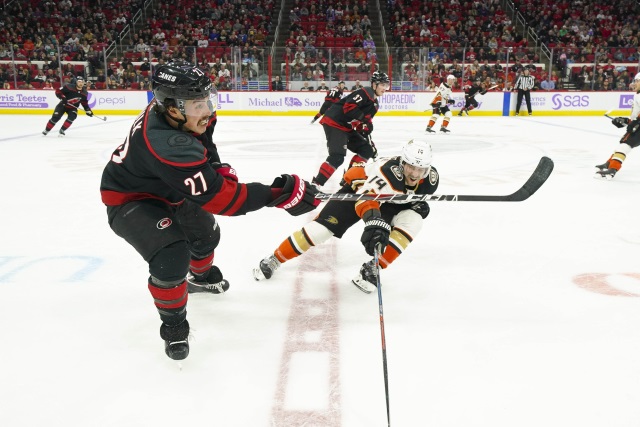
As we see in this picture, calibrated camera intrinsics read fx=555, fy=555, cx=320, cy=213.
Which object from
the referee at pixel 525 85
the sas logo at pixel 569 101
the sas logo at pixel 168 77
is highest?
the referee at pixel 525 85

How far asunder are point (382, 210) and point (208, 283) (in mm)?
919

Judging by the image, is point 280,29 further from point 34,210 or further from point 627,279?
point 627,279

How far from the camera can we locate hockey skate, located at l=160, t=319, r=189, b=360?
1.86 meters

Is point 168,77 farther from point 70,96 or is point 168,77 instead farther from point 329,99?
point 70,96

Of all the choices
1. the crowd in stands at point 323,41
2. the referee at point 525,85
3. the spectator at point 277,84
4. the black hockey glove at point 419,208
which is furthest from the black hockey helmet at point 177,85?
the referee at point 525,85

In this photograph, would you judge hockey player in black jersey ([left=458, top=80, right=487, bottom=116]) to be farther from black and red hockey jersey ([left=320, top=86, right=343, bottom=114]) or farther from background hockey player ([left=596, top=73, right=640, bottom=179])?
background hockey player ([left=596, top=73, right=640, bottom=179])

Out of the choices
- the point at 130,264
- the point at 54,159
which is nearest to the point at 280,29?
the point at 54,159

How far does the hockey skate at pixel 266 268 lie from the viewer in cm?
270

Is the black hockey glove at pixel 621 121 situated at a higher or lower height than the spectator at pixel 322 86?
lower

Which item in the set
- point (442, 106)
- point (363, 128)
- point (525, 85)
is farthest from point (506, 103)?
point (363, 128)

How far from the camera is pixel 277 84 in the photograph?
49.1 feet

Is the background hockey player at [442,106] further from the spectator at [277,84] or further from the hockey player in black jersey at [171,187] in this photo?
the hockey player in black jersey at [171,187]

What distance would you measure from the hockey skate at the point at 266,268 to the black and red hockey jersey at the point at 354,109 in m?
2.65

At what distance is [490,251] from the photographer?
3209 millimetres
